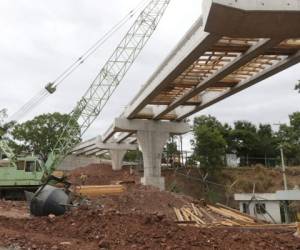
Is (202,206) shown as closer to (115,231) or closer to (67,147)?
(115,231)

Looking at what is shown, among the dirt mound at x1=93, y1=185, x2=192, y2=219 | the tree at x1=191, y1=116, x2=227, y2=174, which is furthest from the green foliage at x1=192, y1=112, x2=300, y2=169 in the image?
the dirt mound at x1=93, y1=185, x2=192, y2=219

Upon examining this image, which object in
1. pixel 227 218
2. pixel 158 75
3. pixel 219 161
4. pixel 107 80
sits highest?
pixel 107 80

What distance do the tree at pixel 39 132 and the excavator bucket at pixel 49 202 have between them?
46.0m

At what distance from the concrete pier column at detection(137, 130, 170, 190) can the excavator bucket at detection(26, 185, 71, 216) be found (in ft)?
59.9

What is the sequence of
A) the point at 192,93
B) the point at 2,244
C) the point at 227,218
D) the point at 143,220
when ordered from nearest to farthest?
the point at 2,244, the point at 143,220, the point at 227,218, the point at 192,93

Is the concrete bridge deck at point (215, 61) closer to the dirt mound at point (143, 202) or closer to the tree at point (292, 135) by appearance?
the dirt mound at point (143, 202)

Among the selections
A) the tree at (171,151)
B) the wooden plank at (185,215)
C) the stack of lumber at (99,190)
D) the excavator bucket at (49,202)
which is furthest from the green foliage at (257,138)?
the excavator bucket at (49,202)

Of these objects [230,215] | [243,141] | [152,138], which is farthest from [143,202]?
[243,141]

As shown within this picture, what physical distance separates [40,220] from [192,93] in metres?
12.5

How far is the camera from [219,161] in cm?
4416

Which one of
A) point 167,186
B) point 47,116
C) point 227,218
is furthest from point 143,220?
point 47,116

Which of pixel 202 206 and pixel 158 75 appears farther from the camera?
pixel 202 206

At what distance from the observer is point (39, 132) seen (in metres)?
64.4

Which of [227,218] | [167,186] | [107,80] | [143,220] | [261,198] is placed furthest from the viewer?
[167,186]
